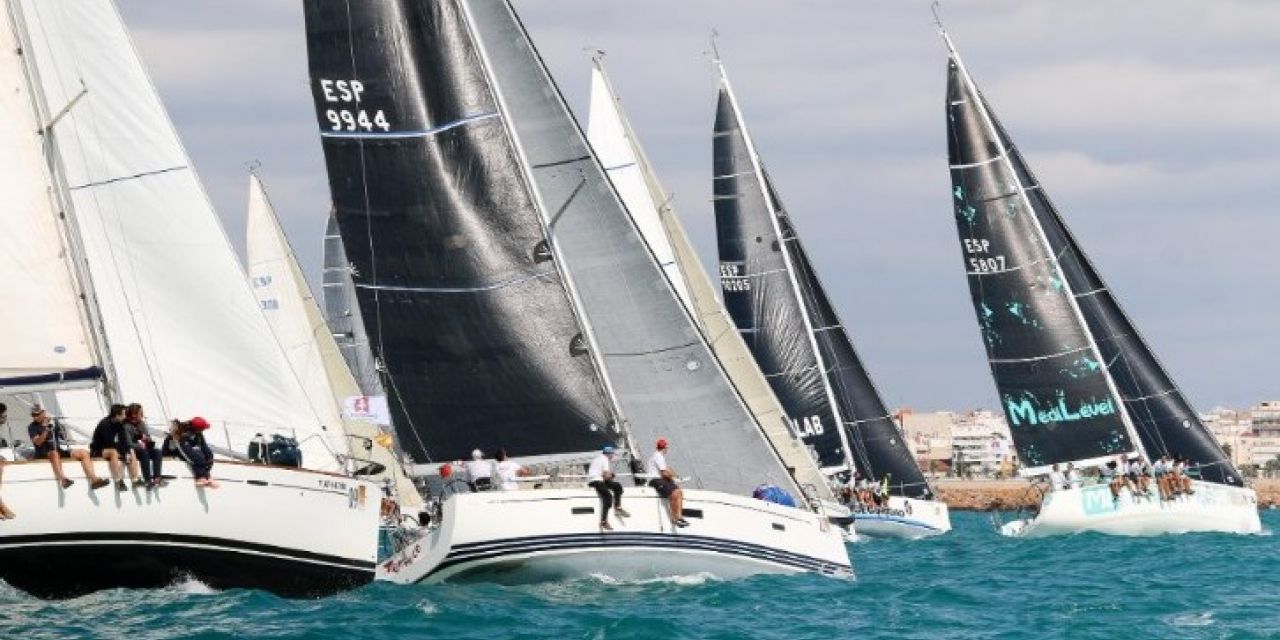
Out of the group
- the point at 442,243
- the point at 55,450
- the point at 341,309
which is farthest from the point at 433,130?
the point at 341,309

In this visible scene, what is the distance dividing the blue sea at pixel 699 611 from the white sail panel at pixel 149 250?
10.4 feet

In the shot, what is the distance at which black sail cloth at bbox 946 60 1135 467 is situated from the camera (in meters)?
52.2

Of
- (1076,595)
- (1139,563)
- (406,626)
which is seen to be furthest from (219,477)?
(1139,563)

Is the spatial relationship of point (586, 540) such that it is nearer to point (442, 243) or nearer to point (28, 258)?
point (442, 243)

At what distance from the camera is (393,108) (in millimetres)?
30094

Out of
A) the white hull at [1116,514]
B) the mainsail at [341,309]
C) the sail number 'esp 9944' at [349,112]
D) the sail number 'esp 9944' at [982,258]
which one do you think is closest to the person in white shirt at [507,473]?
the sail number 'esp 9944' at [349,112]

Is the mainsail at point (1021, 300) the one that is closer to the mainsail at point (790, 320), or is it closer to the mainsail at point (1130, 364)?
the mainsail at point (1130, 364)

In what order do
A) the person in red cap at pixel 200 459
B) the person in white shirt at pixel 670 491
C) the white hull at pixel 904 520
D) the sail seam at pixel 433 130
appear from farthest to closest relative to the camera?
the white hull at pixel 904 520 < the sail seam at pixel 433 130 < the person in white shirt at pixel 670 491 < the person in red cap at pixel 200 459

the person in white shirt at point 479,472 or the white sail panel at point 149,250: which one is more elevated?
the white sail panel at point 149,250

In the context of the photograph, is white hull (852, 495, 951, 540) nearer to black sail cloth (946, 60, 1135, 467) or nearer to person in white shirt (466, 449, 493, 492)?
black sail cloth (946, 60, 1135, 467)

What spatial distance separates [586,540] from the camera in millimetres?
26141

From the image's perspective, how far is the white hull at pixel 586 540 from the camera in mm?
25875

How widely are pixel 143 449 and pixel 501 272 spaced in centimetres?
674

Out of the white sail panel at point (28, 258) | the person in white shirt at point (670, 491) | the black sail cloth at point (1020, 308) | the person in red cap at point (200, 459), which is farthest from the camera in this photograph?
the black sail cloth at point (1020, 308)
